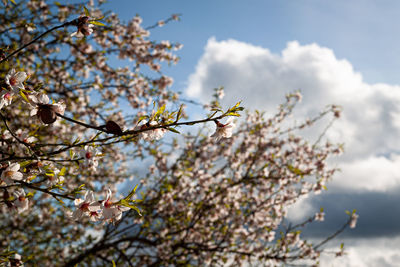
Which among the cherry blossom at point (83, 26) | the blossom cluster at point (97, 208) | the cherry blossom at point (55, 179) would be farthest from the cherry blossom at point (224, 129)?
the cherry blossom at point (55, 179)

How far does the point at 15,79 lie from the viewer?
1.73 m

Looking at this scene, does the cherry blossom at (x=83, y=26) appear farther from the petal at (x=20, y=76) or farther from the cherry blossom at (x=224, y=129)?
the cherry blossom at (x=224, y=129)

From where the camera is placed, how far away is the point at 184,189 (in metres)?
6.73

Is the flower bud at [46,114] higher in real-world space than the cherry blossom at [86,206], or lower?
higher

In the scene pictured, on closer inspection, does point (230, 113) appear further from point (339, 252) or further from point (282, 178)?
point (339, 252)

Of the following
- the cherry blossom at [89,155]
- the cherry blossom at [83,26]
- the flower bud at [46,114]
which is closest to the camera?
the flower bud at [46,114]

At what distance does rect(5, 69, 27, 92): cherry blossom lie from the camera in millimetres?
1684

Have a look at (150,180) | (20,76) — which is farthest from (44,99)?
(150,180)

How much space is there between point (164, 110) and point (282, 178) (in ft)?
16.6

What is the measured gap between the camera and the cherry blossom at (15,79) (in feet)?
5.52

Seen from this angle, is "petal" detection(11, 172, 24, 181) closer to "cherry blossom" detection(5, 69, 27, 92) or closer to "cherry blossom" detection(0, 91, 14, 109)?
"cherry blossom" detection(0, 91, 14, 109)

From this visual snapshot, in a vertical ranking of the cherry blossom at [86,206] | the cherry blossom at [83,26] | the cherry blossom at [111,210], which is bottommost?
the cherry blossom at [111,210]

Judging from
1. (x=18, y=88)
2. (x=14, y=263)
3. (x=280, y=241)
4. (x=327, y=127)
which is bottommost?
(x=14, y=263)

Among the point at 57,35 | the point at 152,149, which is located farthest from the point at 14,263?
the point at 152,149
